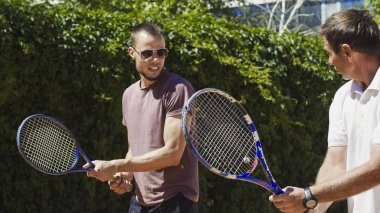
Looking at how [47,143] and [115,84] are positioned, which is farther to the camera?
[115,84]

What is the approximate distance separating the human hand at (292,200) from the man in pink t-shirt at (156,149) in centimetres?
136

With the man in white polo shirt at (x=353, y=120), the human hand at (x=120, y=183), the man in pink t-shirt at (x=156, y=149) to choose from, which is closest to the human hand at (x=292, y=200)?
the man in white polo shirt at (x=353, y=120)

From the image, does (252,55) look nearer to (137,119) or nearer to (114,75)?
(114,75)

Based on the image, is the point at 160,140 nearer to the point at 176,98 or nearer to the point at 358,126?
the point at 176,98

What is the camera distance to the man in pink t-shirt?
176 inches

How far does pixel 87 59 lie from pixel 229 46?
1.87 metres

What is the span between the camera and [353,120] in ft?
11.5

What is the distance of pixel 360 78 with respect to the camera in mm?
3439

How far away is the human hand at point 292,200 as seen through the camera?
317cm

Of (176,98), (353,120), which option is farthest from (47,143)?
(353,120)

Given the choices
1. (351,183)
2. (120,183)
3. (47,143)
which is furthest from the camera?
(47,143)

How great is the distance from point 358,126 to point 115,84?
379 cm

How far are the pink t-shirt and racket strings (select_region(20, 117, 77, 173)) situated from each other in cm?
53

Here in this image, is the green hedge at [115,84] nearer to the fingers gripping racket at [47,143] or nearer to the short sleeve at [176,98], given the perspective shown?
the fingers gripping racket at [47,143]
